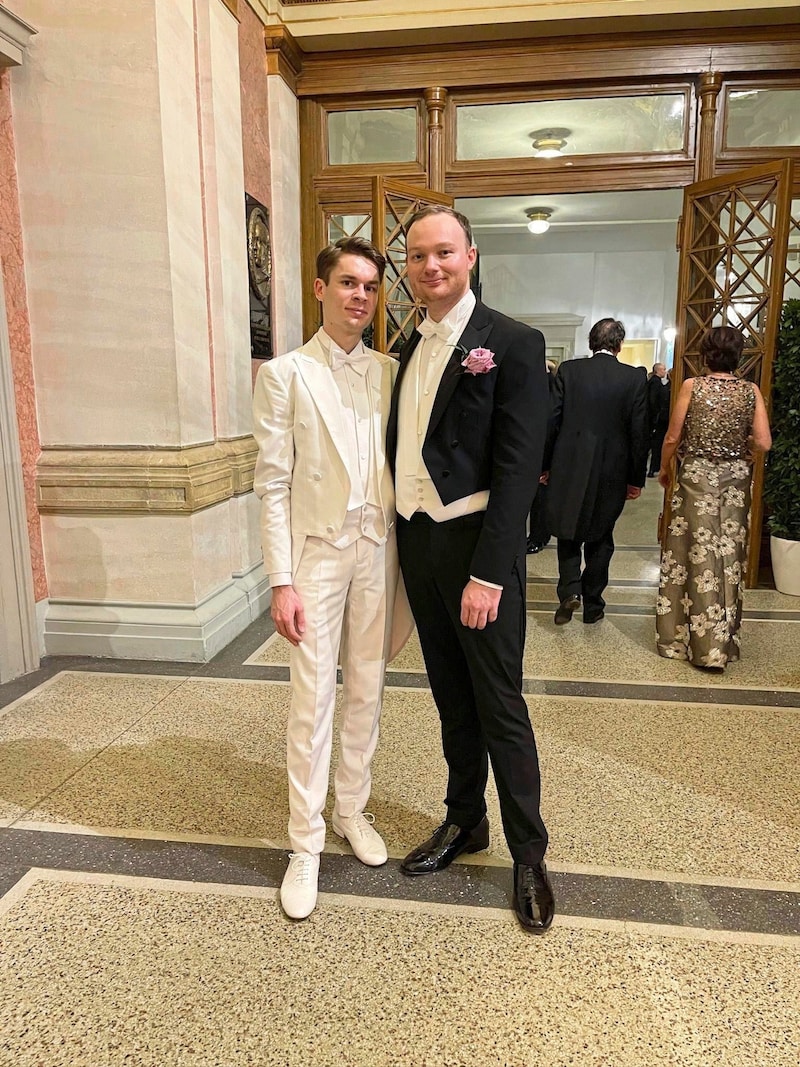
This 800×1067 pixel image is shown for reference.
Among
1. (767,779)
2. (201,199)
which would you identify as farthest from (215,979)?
(201,199)

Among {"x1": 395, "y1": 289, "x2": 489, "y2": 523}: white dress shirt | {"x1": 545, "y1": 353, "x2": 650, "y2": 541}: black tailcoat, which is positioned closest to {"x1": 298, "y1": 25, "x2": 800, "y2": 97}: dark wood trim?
{"x1": 545, "y1": 353, "x2": 650, "y2": 541}: black tailcoat

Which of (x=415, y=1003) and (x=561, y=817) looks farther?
(x=561, y=817)

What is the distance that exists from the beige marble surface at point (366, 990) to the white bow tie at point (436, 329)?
58.1 inches

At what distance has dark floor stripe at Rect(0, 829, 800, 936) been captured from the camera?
2025mm

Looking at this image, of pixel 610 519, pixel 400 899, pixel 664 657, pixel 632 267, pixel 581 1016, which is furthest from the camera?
pixel 632 267

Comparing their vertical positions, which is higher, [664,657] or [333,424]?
[333,424]

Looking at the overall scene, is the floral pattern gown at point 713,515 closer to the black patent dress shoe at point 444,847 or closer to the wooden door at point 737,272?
the wooden door at point 737,272

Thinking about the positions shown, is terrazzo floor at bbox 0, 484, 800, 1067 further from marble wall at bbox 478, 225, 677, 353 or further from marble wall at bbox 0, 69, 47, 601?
marble wall at bbox 478, 225, 677, 353

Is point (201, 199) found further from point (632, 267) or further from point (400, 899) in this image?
point (632, 267)

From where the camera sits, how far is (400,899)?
6.81 ft

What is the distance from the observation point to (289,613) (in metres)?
1.98

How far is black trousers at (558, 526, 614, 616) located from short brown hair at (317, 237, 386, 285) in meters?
2.90

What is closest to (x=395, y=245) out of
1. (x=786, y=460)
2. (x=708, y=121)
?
(x=708, y=121)

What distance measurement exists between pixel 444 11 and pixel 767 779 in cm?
514
